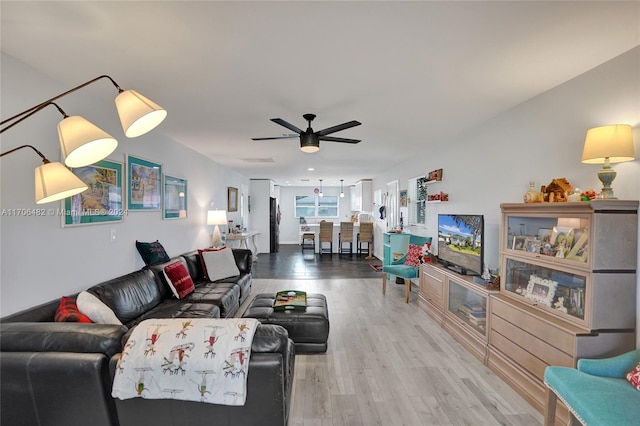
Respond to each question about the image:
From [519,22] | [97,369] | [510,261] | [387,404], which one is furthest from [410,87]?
[97,369]

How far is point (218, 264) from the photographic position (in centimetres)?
434

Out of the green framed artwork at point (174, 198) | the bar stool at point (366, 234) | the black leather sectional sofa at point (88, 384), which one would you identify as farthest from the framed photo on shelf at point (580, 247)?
the bar stool at point (366, 234)

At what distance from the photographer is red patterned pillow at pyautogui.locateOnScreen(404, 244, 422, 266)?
473 centimetres

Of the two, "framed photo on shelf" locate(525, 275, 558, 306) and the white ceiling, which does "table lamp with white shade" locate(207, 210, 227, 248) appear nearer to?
the white ceiling

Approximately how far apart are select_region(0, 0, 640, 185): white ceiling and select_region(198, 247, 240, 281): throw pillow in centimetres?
218

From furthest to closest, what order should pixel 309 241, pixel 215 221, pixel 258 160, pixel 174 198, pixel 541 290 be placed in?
1. pixel 309 241
2. pixel 258 160
3. pixel 215 221
4. pixel 174 198
5. pixel 541 290

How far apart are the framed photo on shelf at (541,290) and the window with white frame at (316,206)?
32.9 ft

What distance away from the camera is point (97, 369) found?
148 cm

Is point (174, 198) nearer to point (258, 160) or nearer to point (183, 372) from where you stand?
point (258, 160)

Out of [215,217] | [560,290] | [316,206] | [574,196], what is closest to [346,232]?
[316,206]

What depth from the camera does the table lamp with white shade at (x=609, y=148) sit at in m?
1.79

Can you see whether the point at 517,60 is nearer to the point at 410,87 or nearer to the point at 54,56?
the point at 410,87

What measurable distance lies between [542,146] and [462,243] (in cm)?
136

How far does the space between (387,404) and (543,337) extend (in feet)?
4.08
